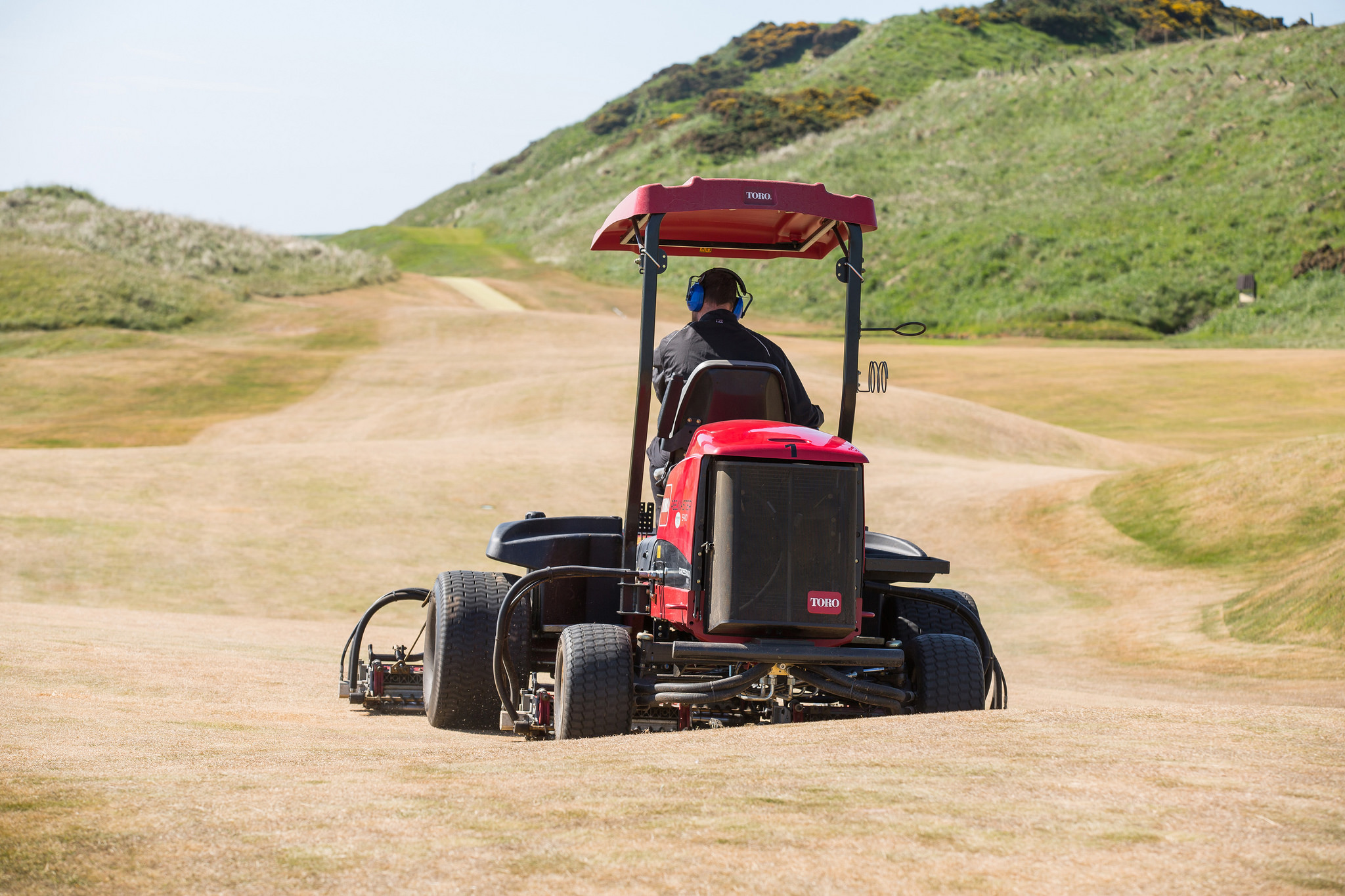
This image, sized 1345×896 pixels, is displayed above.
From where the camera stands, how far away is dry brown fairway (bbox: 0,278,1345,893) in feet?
13.6

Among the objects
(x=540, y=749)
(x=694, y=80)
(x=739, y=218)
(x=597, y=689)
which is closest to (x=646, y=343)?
(x=739, y=218)

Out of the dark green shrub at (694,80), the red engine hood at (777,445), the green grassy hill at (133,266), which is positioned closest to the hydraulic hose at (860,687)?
the red engine hood at (777,445)

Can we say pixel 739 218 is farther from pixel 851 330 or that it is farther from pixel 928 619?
pixel 928 619

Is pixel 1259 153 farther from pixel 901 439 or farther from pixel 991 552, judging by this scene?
pixel 991 552

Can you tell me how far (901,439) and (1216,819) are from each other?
28650 mm

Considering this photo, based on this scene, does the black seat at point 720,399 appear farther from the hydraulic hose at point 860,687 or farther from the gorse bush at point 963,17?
the gorse bush at point 963,17

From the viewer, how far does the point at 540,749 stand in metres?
6.37

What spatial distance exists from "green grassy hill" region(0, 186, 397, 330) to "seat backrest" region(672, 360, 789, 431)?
4478 centimetres

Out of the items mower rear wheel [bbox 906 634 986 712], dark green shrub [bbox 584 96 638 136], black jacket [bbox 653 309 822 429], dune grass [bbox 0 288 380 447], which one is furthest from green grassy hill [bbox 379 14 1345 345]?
black jacket [bbox 653 309 822 429]

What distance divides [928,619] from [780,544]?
1997mm

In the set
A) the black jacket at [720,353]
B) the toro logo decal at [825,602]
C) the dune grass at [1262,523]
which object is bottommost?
the dune grass at [1262,523]

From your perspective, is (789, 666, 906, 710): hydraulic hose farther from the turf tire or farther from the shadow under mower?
the turf tire

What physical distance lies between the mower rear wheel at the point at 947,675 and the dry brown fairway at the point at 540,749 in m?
0.59

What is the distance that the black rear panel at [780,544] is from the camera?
6.73m
